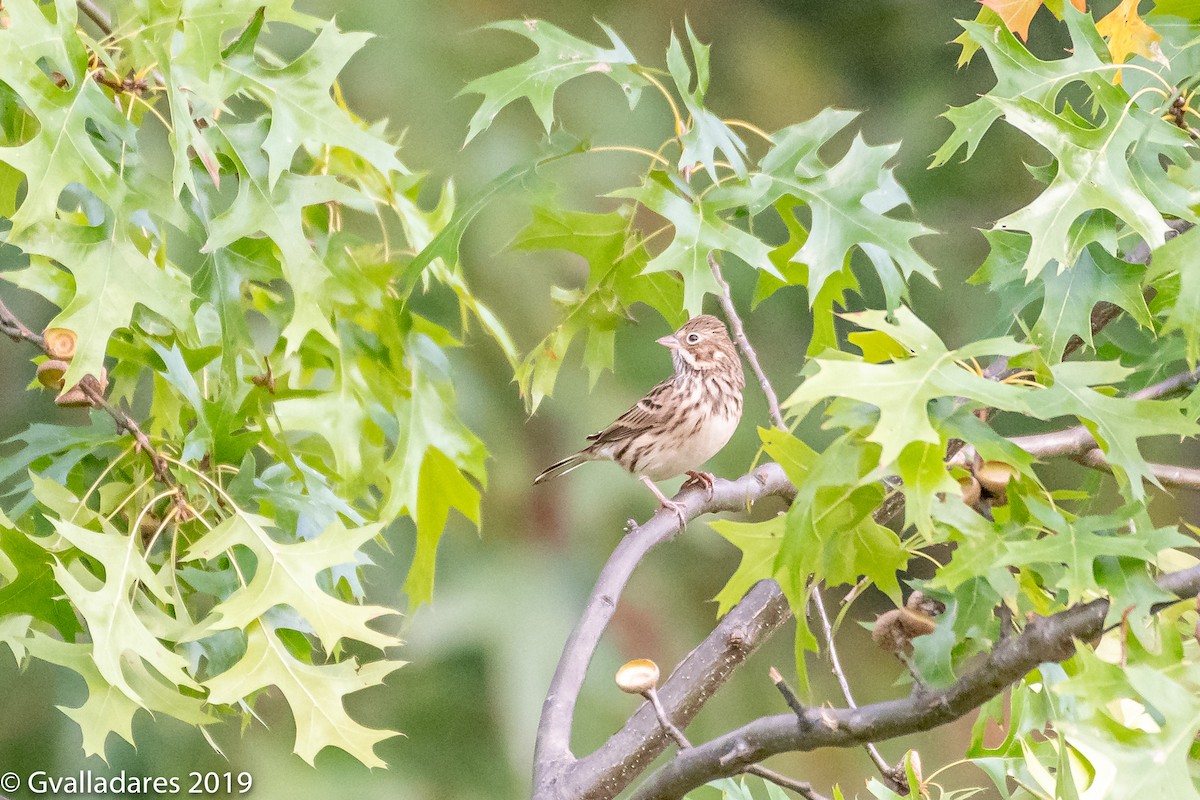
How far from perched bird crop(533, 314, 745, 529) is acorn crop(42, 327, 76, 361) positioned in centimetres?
138

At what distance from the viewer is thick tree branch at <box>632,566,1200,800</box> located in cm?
113

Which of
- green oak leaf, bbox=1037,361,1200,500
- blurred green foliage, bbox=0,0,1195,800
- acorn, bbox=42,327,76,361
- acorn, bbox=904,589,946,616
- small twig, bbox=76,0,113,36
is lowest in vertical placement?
blurred green foliage, bbox=0,0,1195,800

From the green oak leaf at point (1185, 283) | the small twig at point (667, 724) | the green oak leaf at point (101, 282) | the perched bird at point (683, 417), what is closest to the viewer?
the small twig at point (667, 724)

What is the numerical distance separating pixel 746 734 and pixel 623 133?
124 inches

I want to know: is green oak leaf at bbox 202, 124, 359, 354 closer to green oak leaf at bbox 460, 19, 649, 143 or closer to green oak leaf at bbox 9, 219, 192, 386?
green oak leaf at bbox 9, 219, 192, 386

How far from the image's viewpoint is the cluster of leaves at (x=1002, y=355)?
1.21m

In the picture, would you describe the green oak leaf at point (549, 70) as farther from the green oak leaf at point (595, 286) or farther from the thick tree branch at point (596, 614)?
the thick tree branch at point (596, 614)

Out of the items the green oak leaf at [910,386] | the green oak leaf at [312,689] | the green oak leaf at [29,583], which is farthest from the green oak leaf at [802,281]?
the green oak leaf at [29,583]

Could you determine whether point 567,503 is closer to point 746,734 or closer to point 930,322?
point 930,322

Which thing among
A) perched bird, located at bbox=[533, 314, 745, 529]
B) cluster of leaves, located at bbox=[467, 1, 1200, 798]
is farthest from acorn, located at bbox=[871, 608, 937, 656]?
perched bird, located at bbox=[533, 314, 745, 529]

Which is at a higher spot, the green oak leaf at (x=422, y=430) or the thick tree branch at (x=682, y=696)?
the green oak leaf at (x=422, y=430)

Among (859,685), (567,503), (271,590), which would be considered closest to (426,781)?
(567,503)

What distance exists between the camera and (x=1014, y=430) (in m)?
3.99

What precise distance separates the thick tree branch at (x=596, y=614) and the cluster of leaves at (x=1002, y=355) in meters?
0.26
